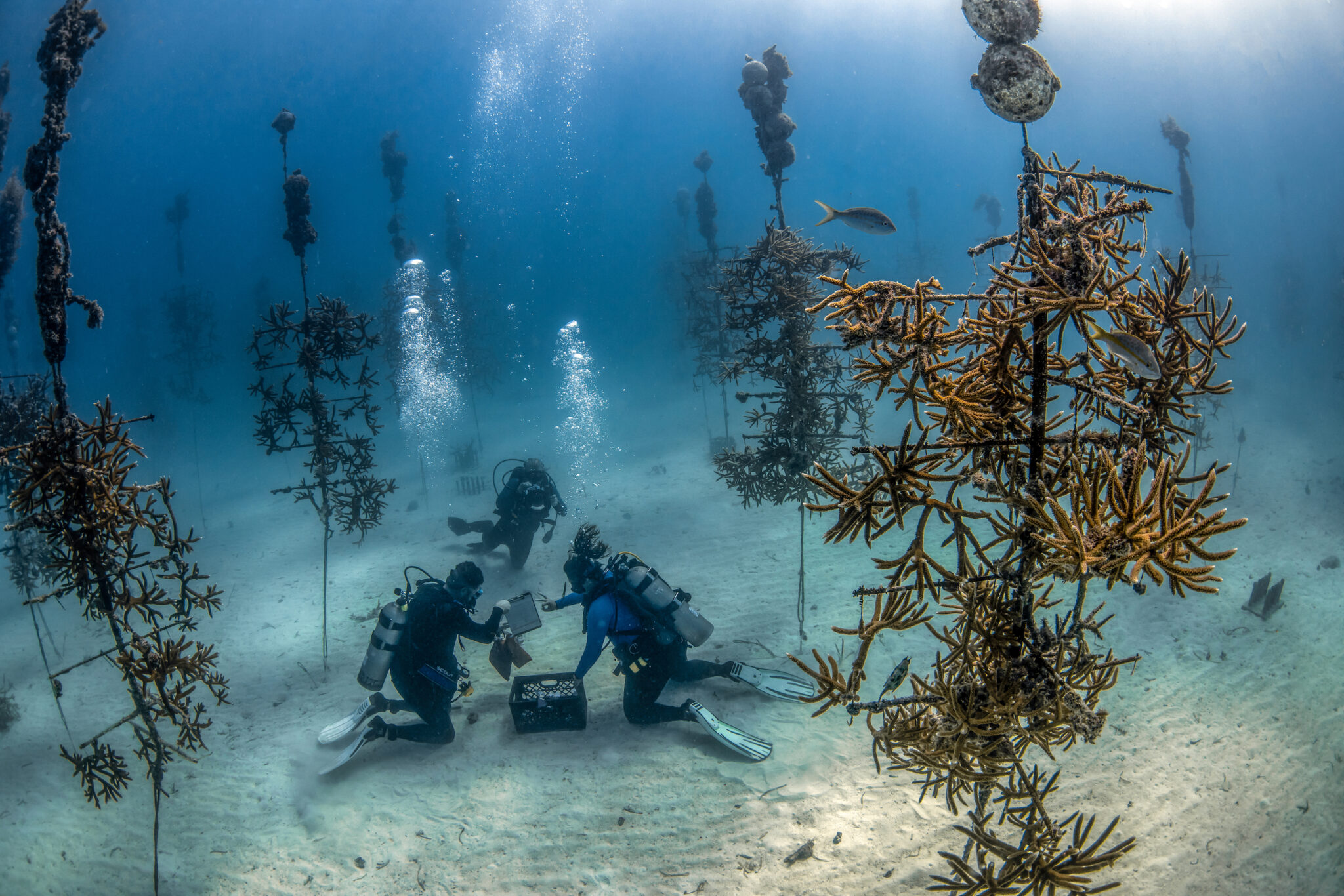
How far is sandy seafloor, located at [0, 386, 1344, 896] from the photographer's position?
16.2 feet

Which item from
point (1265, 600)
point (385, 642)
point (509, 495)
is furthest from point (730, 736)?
point (1265, 600)

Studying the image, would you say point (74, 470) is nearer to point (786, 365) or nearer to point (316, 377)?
point (316, 377)

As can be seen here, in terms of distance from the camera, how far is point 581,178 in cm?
19012

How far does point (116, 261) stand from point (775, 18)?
18585 centimetres

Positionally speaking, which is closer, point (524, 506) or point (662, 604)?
point (662, 604)

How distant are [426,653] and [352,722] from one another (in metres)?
1.70

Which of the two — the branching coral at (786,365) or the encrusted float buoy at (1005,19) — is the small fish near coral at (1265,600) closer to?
the branching coral at (786,365)

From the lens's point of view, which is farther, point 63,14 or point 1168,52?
point 1168,52

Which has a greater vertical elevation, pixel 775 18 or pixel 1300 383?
pixel 775 18

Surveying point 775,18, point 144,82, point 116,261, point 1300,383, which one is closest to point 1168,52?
point 775,18

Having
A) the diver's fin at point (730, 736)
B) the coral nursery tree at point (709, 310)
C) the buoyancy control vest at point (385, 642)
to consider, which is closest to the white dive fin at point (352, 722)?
the buoyancy control vest at point (385, 642)

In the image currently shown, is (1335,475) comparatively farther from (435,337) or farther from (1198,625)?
(435,337)

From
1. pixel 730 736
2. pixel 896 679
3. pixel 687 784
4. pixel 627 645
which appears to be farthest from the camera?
pixel 627 645

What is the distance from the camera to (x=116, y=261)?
6132 inches
